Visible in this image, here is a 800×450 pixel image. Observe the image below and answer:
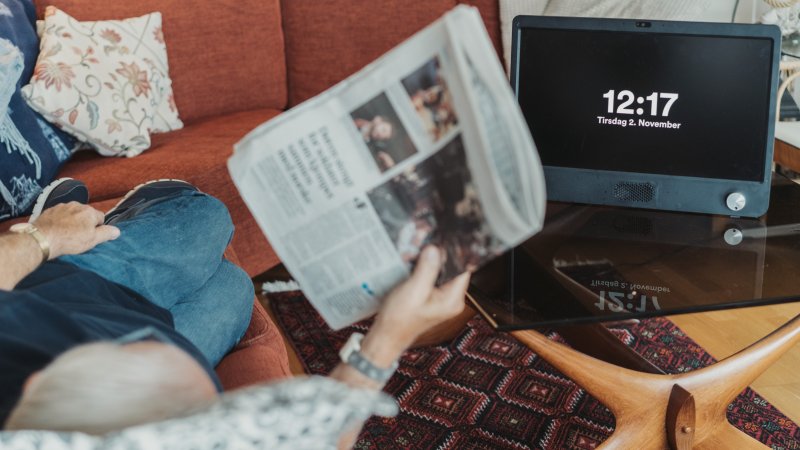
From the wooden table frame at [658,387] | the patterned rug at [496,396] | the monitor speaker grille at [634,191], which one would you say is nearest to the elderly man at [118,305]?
the wooden table frame at [658,387]

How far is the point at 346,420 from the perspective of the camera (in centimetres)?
61

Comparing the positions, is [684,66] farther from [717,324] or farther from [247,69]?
[247,69]

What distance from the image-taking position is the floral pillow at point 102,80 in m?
2.01

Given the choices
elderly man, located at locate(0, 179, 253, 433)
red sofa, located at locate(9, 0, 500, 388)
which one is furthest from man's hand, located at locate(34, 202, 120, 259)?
red sofa, located at locate(9, 0, 500, 388)

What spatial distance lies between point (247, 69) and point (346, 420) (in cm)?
217

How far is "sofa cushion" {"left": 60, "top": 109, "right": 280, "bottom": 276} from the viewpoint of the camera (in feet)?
6.46

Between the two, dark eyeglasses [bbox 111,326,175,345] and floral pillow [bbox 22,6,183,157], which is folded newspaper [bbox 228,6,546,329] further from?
floral pillow [bbox 22,6,183,157]

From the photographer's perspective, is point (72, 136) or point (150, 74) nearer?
point (72, 136)

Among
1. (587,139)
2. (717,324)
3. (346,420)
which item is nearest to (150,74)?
(587,139)

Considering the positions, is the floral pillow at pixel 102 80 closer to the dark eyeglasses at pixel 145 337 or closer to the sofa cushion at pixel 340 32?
the sofa cushion at pixel 340 32

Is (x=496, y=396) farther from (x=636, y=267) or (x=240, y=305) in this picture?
(x=240, y=305)

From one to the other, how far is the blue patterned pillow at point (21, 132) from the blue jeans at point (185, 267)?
584 mm

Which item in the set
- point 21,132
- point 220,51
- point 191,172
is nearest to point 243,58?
A: point 220,51

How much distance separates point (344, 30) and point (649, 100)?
4.81ft
